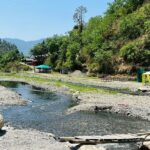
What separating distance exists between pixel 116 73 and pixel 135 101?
5532 centimetres

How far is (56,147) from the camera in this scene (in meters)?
28.7

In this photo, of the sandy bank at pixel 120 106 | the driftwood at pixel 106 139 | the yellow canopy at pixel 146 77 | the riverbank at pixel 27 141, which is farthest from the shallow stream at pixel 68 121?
the yellow canopy at pixel 146 77

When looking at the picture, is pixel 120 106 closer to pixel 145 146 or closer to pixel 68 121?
pixel 68 121

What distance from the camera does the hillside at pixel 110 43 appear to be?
108562mm

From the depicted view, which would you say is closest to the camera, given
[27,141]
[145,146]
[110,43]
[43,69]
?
[27,141]

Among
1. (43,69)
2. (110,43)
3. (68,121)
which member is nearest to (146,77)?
(110,43)

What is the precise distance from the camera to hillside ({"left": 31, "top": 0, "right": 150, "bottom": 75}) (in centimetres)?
10856

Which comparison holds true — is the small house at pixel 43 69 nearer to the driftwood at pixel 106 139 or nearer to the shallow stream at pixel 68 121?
the shallow stream at pixel 68 121

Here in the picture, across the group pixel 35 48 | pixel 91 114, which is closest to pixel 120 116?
pixel 91 114

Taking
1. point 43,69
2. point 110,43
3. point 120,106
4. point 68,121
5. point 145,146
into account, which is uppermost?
point 110,43

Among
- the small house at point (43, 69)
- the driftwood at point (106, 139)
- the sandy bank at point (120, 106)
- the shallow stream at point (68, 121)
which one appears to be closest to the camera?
the driftwood at point (106, 139)

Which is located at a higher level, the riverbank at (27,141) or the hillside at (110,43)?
the hillside at (110,43)

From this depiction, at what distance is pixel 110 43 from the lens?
410 feet

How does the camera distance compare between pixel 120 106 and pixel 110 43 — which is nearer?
pixel 120 106
